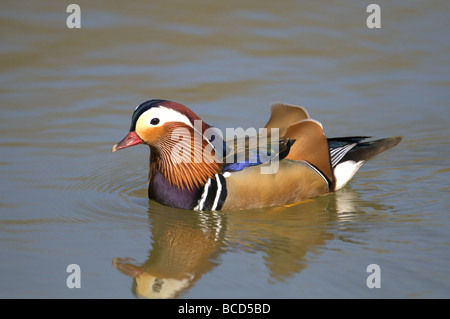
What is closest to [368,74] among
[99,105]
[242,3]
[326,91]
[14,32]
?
[326,91]

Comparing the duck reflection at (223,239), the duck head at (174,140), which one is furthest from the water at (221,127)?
the duck head at (174,140)

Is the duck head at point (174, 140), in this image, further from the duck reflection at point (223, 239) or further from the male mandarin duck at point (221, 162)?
the duck reflection at point (223, 239)

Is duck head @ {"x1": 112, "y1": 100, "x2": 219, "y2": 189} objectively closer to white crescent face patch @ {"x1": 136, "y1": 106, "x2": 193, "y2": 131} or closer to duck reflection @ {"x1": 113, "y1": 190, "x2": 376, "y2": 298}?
white crescent face patch @ {"x1": 136, "y1": 106, "x2": 193, "y2": 131}

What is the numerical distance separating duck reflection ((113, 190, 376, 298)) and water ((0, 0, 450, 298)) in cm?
2

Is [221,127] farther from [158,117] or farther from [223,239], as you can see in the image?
[223,239]

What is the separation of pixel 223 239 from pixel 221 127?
2671 mm

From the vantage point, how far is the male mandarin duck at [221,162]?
6.61 meters

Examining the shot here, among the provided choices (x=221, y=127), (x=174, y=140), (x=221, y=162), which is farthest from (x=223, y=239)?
(x=221, y=127)

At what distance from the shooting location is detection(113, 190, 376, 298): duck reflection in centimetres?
538

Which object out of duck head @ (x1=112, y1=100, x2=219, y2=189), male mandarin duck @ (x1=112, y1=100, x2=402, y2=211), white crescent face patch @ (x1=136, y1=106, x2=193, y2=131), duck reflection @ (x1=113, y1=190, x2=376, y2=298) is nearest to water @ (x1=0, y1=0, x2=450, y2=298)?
duck reflection @ (x1=113, y1=190, x2=376, y2=298)

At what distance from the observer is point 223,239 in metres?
6.02

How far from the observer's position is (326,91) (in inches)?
375

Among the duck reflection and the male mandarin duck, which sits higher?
the male mandarin duck

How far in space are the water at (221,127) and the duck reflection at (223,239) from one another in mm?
17
